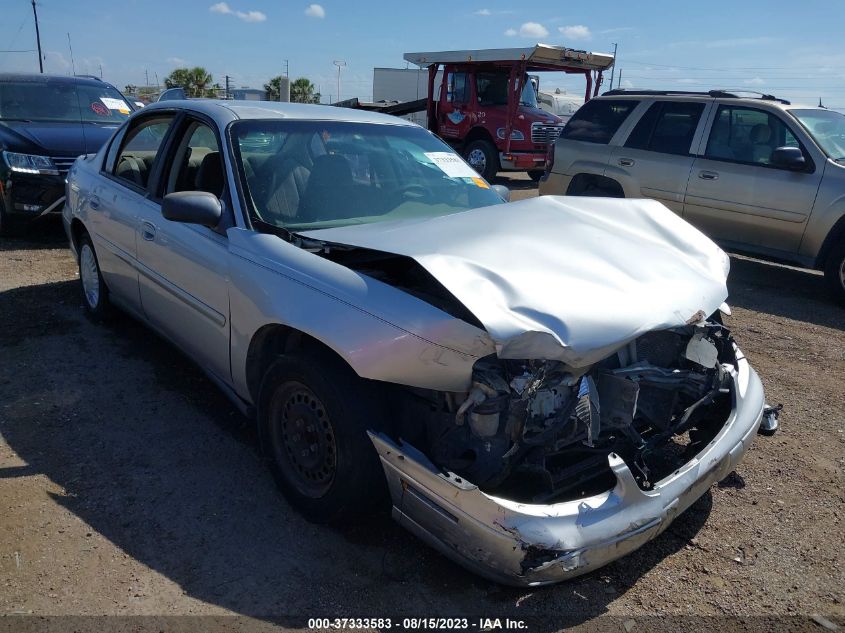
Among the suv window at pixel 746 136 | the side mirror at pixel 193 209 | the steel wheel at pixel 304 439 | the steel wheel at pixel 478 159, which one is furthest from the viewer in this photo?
the steel wheel at pixel 478 159

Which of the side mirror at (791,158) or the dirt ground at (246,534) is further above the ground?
the side mirror at (791,158)

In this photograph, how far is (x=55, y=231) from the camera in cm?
853

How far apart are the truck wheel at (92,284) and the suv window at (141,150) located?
71 cm

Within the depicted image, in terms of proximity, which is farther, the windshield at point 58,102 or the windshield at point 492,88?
the windshield at point 492,88

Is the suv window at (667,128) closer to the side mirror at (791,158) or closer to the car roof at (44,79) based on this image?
the side mirror at (791,158)

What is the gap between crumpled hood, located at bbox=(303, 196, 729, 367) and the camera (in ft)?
7.57

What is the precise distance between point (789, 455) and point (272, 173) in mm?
3202

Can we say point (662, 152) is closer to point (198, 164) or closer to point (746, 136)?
point (746, 136)

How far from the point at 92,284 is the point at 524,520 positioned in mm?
4276

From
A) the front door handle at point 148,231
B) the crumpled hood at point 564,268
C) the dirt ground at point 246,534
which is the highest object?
the crumpled hood at point 564,268

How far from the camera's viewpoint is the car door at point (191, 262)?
3.29m

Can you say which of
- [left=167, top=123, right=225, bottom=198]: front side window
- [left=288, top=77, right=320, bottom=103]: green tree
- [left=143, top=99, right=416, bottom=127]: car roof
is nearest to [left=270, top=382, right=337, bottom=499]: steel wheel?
[left=167, top=123, right=225, bottom=198]: front side window

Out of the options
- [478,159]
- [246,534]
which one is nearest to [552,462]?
[246,534]

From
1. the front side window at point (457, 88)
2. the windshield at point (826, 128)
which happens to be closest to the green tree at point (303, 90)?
the front side window at point (457, 88)
